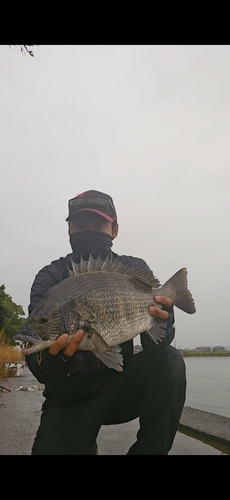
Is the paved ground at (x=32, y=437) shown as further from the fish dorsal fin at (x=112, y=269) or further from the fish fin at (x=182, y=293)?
the fish dorsal fin at (x=112, y=269)

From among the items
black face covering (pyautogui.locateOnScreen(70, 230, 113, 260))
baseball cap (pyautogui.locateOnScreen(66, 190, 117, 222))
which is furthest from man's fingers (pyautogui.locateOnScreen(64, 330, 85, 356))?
baseball cap (pyautogui.locateOnScreen(66, 190, 117, 222))

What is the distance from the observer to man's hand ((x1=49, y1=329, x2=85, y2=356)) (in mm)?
2481

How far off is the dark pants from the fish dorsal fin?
2.17ft

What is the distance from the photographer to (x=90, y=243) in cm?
368

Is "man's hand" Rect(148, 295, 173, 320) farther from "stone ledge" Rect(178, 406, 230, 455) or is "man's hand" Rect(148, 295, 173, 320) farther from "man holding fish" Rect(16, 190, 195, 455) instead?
"stone ledge" Rect(178, 406, 230, 455)

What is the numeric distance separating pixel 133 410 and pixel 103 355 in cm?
102

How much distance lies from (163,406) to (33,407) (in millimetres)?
5570

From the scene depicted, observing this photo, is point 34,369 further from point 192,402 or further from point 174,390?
point 192,402

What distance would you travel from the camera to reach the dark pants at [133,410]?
2.98m

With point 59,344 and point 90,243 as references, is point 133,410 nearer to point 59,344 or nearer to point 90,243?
point 59,344

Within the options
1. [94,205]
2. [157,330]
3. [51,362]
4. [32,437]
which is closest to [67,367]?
[51,362]

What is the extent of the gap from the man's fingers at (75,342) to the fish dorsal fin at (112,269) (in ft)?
1.99
